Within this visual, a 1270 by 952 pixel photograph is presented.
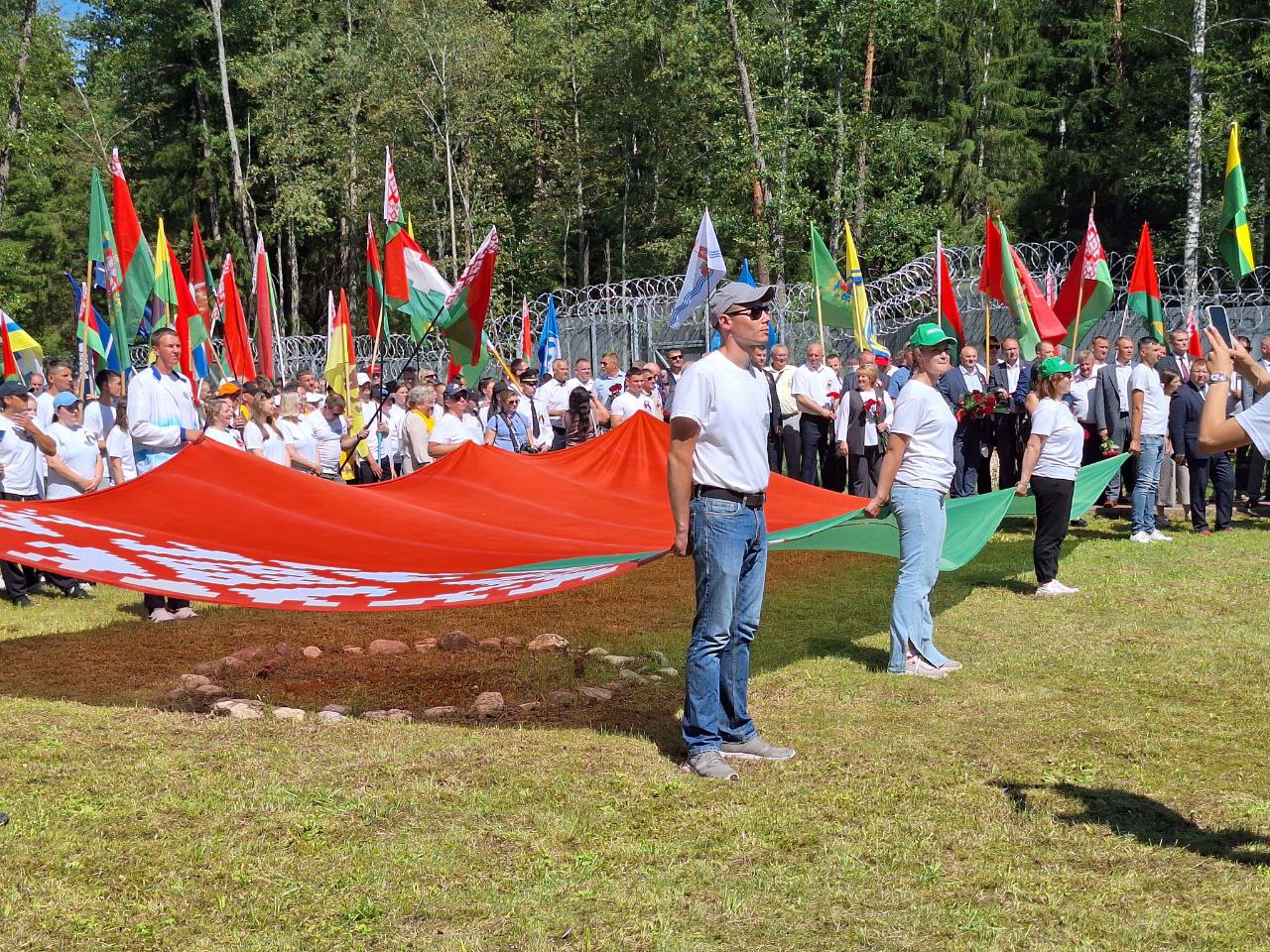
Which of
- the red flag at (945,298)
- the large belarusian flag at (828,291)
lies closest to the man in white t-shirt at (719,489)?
the red flag at (945,298)

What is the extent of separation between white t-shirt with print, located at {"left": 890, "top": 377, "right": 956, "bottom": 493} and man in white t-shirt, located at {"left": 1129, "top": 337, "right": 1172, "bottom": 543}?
5648mm

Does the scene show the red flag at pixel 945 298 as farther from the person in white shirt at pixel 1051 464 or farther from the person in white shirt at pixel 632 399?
the person in white shirt at pixel 1051 464

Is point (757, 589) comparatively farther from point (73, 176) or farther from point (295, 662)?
point (73, 176)

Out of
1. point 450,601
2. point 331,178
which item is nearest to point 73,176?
point 331,178

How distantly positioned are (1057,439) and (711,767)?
16.7 ft

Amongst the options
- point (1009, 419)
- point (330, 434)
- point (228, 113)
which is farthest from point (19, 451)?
point (228, 113)

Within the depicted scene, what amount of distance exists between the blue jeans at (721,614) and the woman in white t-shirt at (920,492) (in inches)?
64.0

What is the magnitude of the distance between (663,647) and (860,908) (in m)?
4.11

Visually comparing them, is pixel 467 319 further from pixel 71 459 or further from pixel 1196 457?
pixel 1196 457

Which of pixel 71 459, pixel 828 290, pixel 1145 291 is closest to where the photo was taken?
pixel 71 459

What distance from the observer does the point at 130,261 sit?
45.2 feet

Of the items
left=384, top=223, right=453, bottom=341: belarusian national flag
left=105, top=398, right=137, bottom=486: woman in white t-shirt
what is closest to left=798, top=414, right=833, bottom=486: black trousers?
left=384, top=223, right=453, bottom=341: belarusian national flag

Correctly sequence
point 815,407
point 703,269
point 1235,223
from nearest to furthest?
point 1235,223 → point 703,269 → point 815,407

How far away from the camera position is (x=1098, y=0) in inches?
1427
